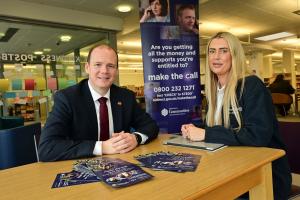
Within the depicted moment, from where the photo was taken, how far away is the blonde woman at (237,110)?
1378 millimetres

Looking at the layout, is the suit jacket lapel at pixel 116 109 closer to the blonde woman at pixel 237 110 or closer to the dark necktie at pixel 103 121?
the dark necktie at pixel 103 121

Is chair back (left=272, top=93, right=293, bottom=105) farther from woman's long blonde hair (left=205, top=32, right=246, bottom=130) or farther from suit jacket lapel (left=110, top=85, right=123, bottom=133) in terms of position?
suit jacket lapel (left=110, top=85, right=123, bottom=133)

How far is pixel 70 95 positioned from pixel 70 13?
4.34 m

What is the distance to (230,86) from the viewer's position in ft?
5.10

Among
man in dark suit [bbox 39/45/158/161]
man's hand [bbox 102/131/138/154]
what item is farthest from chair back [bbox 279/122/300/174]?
man's hand [bbox 102/131/138/154]

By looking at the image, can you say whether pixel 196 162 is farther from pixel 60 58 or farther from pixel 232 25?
pixel 232 25

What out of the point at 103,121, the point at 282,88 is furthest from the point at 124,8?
the point at 282,88

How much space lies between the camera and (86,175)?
1.04 m

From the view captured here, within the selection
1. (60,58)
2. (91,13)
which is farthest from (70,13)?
(60,58)

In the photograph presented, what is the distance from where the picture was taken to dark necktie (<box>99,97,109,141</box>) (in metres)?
1.64

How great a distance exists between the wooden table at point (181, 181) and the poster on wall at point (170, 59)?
89.4 inches

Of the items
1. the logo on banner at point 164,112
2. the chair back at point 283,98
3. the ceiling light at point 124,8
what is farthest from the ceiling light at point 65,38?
the chair back at point 283,98

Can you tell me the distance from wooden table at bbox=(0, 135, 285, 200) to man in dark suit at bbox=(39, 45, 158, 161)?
0.08 metres

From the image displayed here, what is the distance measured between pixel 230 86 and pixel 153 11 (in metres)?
2.33
